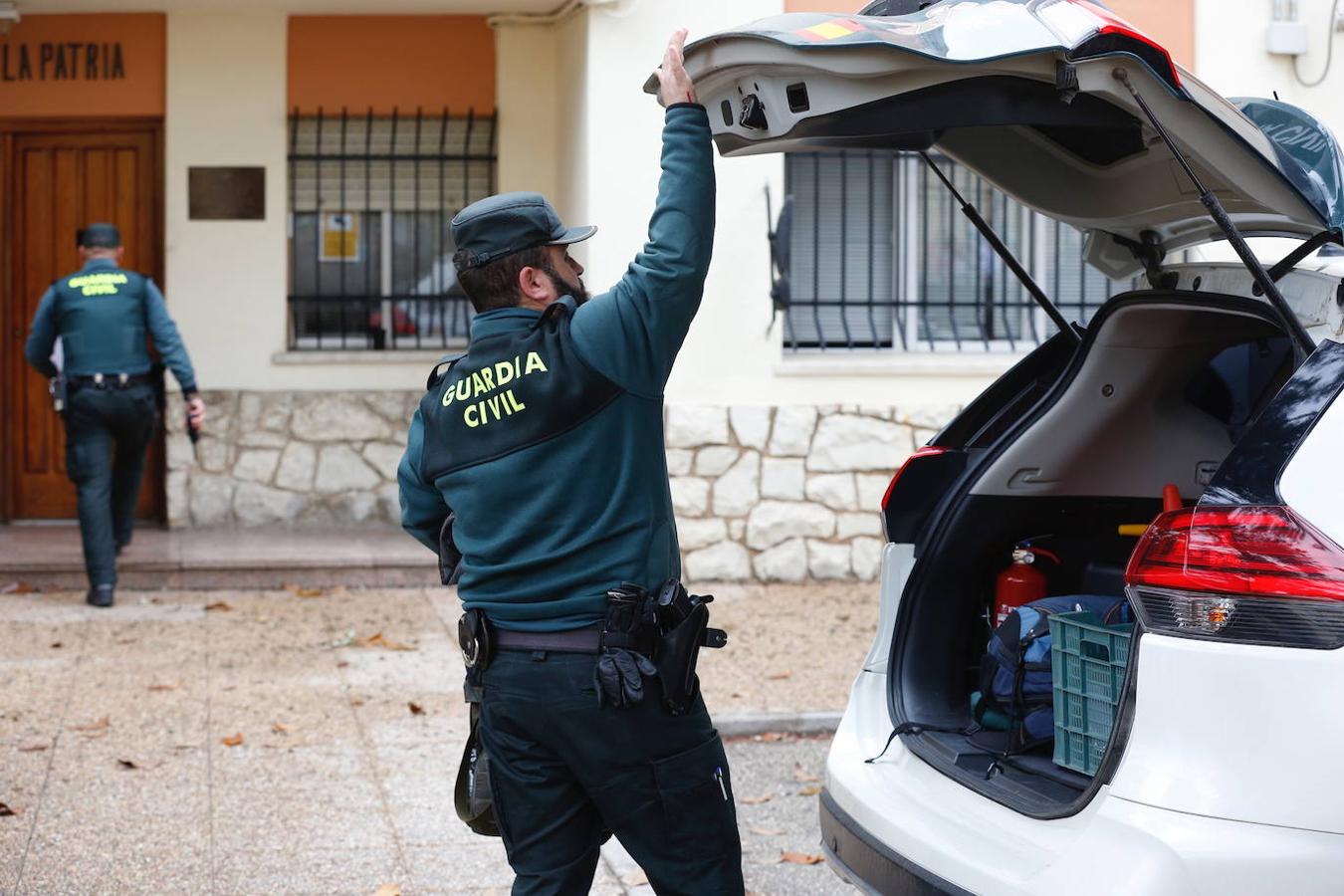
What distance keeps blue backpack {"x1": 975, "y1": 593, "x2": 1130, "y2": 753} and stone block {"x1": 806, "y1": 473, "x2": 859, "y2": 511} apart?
5.69 meters

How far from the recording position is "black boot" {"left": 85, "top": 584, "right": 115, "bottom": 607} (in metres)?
8.26

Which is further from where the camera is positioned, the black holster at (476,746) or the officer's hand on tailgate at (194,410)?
the officer's hand on tailgate at (194,410)

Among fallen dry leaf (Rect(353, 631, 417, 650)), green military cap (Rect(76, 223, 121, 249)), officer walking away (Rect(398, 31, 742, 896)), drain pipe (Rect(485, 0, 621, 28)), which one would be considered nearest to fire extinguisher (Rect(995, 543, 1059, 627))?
officer walking away (Rect(398, 31, 742, 896))

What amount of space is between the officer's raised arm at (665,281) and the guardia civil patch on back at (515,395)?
4 centimetres

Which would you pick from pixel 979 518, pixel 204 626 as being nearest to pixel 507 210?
pixel 979 518

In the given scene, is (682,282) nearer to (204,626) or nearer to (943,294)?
(204,626)

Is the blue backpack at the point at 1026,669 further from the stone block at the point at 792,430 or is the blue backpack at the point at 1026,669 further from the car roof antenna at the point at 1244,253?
the stone block at the point at 792,430

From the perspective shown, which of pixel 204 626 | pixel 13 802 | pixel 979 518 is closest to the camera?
pixel 979 518

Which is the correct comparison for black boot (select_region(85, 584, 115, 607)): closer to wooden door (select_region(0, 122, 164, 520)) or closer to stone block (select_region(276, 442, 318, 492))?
stone block (select_region(276, 442, 318, 492))

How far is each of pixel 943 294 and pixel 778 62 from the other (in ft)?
23.2

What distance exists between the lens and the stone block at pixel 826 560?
30.5ft

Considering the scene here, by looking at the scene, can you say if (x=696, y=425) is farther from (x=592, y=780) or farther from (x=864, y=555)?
(x=592, y=780)

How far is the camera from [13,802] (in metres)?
5.11

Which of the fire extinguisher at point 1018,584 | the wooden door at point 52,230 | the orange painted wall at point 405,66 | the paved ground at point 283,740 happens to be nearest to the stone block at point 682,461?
the paved ground at point 283,740
